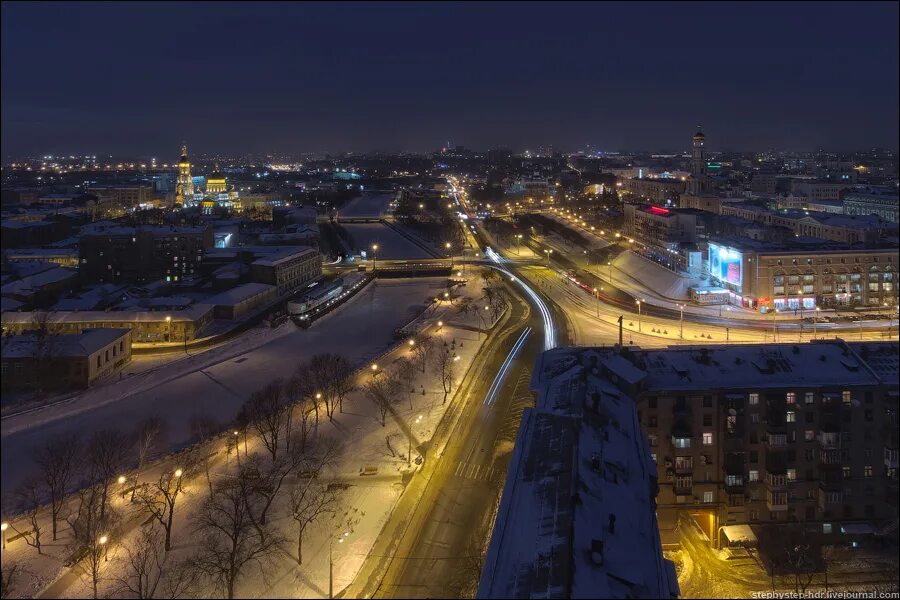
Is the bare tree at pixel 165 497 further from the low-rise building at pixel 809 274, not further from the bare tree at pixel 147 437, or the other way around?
the low-rise building at pixel 809 274

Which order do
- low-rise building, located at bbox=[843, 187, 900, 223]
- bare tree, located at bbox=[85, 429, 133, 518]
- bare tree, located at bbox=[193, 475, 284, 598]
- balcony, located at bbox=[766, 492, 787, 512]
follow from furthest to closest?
low-rise building, located at bbox=[843, 187, 900, 223] → balcony, located at bbox=[766, 492, 787, 512] → bare tree, located at bbox=[85, 429, 133, 518] → bare tree, located at bbox=[193, 475, 284, 598]

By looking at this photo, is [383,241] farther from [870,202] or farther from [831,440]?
[831,440]

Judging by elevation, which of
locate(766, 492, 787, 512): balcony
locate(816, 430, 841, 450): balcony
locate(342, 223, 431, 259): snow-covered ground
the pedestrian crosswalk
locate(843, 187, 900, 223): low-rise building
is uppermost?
locate(843, 187, 900, 223): low-rise building

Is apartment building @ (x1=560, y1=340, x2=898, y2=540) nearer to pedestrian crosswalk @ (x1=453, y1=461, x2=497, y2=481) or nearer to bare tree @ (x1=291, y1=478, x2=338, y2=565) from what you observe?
pedestrian crosswalk @ (x1=453, y1=461, x2=497, y2=481)

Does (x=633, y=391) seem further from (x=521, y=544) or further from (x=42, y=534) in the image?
(x=42, y=534)

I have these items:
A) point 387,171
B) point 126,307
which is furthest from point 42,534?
point 387,171

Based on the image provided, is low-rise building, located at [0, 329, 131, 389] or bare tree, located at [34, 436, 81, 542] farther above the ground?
low-rise building, located at [0, 329, 131, 389]

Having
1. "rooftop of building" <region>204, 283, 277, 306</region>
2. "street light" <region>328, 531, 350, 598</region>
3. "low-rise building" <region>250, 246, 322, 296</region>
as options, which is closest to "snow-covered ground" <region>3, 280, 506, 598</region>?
"street light" <region>328, 531, 350, 598</region>
